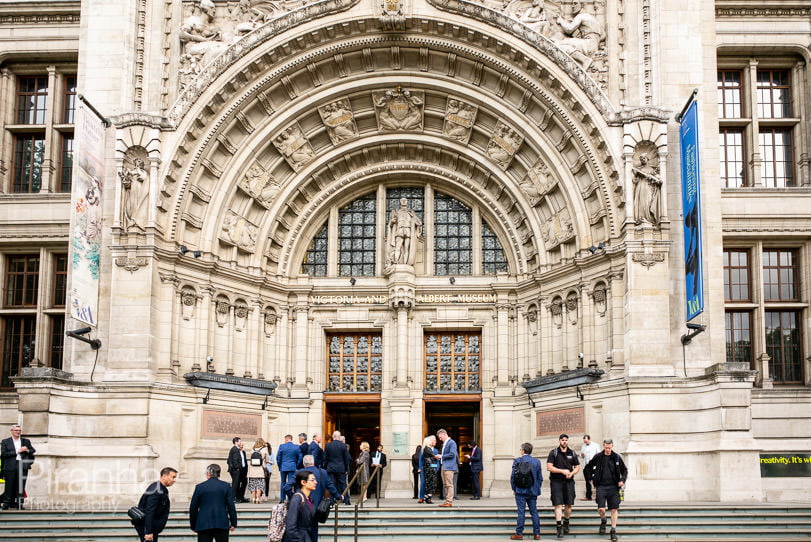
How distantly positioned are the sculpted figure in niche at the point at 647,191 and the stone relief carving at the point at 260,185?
9700 millimetres

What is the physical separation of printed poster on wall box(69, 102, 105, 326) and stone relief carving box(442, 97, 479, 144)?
9125 millimetres

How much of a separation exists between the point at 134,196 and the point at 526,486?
12.2m

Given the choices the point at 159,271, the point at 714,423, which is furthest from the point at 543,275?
the point at 159,271

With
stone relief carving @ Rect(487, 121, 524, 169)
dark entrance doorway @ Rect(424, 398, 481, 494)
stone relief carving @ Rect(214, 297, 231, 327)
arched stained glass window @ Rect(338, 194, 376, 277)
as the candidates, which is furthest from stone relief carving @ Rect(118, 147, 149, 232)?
dark entrance doorway @ Rect(424, 398, 481, 494)

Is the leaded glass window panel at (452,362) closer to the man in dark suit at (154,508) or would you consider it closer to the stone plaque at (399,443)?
the stone plaque at (399,443)

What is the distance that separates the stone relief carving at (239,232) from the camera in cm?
2614

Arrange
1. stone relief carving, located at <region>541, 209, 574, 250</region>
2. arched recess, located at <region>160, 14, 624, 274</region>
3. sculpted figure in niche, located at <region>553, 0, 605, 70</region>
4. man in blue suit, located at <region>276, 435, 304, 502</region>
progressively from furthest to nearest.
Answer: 1. stone relief carving, located at <region>541, 209, 574, 250</region>
2. arched recess, located at <region>160, 14, 624, 274</region>
3. sculpted figure in niche, located at <region>553, 0, 605, 70</region>
4. man in blue suit, located at <region>276, 435, 304, 502</region>

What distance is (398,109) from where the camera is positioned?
2734 centimetres

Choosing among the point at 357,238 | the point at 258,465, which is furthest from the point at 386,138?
the point at 258,465

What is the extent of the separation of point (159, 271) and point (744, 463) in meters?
13.9

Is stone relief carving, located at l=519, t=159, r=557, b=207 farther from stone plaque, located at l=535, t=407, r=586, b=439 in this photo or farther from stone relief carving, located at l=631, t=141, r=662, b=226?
stone plaque, located at l=535, t=407, r=586, b=439

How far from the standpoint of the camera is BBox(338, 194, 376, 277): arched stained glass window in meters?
28.6

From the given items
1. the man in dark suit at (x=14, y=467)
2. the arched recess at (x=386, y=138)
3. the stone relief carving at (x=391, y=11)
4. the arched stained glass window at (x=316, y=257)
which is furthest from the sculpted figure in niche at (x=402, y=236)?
the man in dark suit at (x=14, y=467)

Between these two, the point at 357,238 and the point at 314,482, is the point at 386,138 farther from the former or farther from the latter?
the point at 314,482
